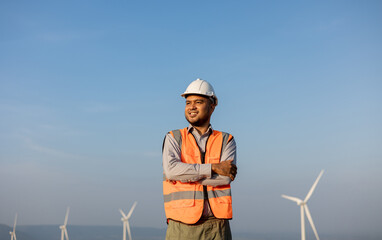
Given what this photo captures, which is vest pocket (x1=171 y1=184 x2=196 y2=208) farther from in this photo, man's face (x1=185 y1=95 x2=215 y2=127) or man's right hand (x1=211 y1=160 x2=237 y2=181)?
man's face (x1=185 y1=95 x2=215 y2=127)

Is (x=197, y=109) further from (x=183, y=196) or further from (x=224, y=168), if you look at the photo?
(x=183, y=196)

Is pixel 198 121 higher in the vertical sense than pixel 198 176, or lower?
higher

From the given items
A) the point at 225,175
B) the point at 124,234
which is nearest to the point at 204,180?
the point at 225,175

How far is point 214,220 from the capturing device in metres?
6.56

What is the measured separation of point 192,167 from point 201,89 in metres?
1.37

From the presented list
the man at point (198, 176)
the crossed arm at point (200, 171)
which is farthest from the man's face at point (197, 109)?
the crossed arm at point (200, 171)

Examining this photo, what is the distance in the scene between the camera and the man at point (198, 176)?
21.2ft

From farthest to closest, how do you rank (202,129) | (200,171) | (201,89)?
(202,129) < (201,89) < (200,171)

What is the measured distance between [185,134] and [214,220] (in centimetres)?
150

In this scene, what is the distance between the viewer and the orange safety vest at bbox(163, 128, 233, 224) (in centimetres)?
643

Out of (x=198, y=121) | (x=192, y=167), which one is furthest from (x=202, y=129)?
(x=192, y=167)

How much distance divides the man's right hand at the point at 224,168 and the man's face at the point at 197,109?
87cm

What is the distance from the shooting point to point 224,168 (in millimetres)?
6516

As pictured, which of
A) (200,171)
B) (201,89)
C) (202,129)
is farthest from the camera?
(202,129)
